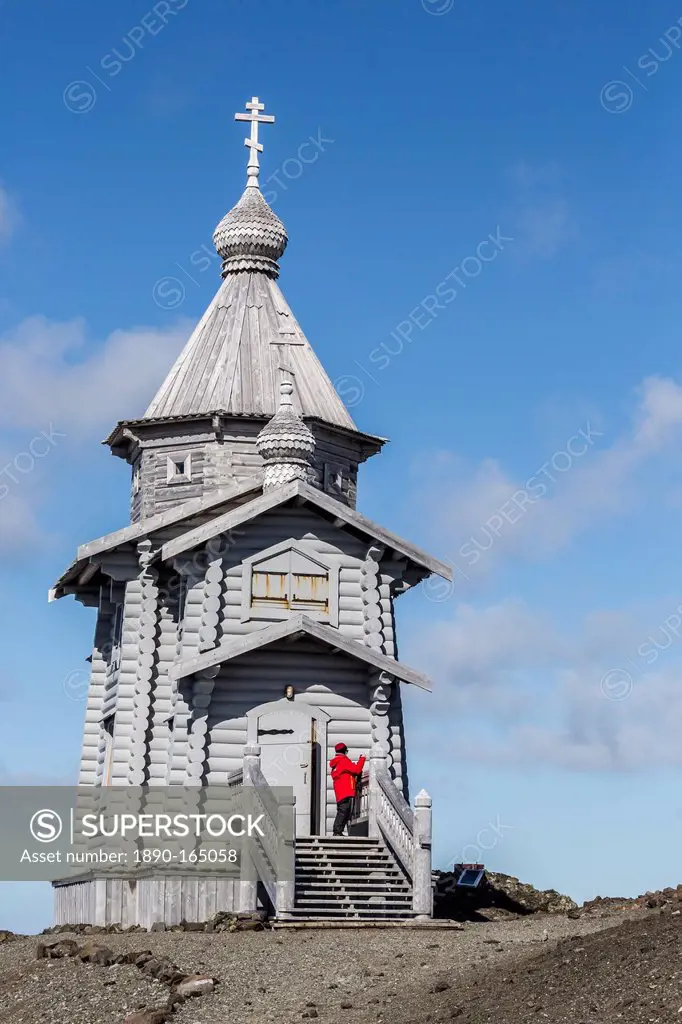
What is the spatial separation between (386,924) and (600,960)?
697cm

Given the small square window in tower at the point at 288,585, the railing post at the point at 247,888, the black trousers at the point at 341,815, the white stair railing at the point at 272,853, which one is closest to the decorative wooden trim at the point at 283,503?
the small square window in tower at the point at 288,585

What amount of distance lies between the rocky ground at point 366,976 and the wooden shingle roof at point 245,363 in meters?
14.9

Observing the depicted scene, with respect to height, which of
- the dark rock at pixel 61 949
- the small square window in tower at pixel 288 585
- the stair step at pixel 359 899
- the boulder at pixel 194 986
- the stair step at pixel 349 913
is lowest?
the boulder at pixel 194 986

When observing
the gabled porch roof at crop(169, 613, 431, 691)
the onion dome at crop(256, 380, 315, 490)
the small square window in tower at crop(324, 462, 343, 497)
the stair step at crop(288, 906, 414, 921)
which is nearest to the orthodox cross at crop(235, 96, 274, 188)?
the small square window in tower at crop(324, 462, 343, 497)

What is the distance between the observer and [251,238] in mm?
39219

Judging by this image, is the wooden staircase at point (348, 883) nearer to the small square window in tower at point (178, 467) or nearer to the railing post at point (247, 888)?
the railing post at point (247, 888)

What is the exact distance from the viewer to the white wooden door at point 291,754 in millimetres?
29891

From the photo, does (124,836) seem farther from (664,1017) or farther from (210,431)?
(664,1017)

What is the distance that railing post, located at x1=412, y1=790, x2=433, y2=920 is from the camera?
86.9 feet

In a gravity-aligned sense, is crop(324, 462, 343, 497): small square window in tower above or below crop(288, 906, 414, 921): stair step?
above

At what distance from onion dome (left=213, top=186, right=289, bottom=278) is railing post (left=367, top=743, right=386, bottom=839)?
13487mm

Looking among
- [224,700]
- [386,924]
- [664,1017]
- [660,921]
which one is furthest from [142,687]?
[664,1017]

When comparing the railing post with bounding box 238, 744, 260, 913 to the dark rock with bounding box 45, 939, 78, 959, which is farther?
the railing post with bounding box 238, 744, 260, 913

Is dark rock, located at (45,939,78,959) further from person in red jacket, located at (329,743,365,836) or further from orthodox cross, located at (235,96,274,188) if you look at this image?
orthodox cross, located at (235,96,274,188)
